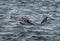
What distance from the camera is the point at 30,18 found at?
5.43m

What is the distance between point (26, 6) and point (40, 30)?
1.06 m

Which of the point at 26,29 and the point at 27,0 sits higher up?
the point at 27,0

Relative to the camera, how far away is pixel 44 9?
5656mm

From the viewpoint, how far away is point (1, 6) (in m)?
5.70

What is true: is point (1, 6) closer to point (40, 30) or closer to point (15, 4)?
point (15, 4)

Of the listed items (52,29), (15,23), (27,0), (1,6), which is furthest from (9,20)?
(52,29)

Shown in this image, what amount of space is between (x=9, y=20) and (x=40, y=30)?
3.64 feet

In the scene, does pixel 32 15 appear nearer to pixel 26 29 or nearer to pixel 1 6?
pixel 26 29

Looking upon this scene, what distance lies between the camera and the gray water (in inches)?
203

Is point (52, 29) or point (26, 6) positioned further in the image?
point (26, 6)

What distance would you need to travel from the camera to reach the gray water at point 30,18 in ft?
16.9

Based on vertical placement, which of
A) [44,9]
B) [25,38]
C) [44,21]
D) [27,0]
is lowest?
[25,38]

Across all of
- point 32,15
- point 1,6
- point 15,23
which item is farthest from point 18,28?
point 1,6

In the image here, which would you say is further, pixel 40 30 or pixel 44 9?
pixel 44 9
